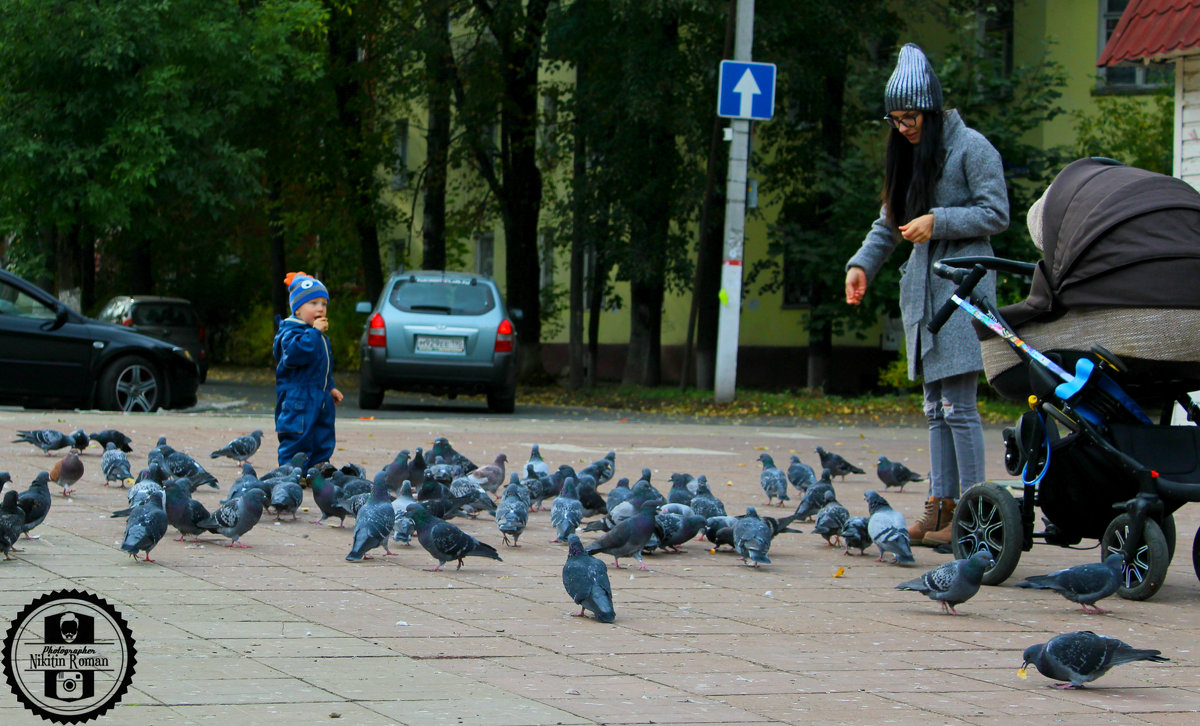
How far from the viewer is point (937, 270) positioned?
656cm

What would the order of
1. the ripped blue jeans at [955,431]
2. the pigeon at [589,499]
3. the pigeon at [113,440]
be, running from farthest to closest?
the pigeon at [113,440], the pigeon at [589,499], the ripped blue jeans at [955,431]

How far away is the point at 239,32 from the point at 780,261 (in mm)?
11757

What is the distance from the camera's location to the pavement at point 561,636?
13.4 ft

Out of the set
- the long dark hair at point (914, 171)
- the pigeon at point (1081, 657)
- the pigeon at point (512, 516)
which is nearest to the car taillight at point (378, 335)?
the pigeon at point (512, 516)

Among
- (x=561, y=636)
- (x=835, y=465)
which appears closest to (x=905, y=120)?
(x=561, y=636)

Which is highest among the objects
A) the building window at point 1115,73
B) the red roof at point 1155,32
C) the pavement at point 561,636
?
the building window at point 1115,73

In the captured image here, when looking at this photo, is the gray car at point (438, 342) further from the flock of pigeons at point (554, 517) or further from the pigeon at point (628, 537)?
the pigeon at point (628, 537)

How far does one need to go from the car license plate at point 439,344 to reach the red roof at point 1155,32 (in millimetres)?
8675

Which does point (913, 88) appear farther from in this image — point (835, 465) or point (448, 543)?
point (835, 465)

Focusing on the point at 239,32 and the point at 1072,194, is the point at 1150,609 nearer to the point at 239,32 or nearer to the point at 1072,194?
→ the point at 1072,194

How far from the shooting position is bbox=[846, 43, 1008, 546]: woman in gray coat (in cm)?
702

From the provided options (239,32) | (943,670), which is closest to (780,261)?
(239,32)
